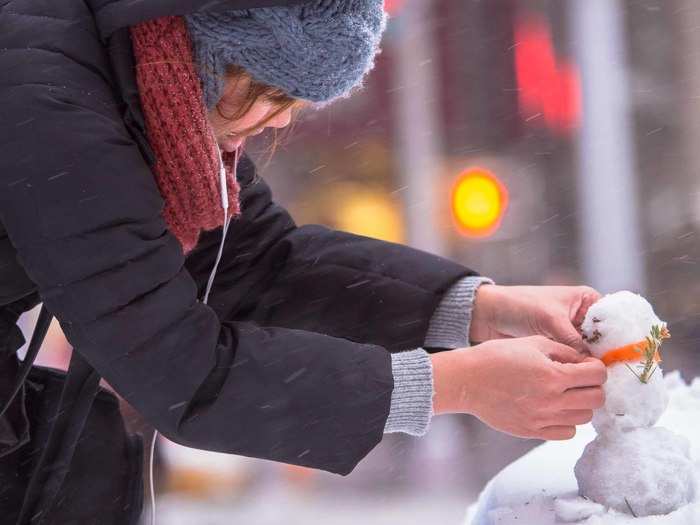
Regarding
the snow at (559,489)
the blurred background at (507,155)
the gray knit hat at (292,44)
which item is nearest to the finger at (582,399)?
the snow at (559,489)

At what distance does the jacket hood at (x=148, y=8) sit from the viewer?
49.8 inches

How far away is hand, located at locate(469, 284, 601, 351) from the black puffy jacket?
413mm

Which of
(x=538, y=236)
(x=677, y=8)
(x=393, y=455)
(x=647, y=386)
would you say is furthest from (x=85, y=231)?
(x=677, y=8)

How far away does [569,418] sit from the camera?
147 cm

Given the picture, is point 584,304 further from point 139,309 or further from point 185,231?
point 139,309

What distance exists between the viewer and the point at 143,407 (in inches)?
52.8

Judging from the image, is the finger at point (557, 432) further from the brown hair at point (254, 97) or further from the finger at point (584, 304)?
the brown hair at point (254, 97)

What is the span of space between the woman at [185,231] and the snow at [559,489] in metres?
0.12

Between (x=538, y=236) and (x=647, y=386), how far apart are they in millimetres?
3825

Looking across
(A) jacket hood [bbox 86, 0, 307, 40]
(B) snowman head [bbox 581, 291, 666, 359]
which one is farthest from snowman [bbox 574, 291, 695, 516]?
(A) jacket hood [bbox 86, 0, 307, 40]

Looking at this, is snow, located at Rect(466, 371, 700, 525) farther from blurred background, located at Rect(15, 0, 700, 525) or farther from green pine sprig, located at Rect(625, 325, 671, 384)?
blurred background, located at Rect(15, 0, 700, 525)

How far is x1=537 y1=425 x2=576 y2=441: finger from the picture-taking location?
1.47m

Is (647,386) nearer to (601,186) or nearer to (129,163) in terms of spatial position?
(129,163)

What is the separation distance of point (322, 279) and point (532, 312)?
0.45 m
